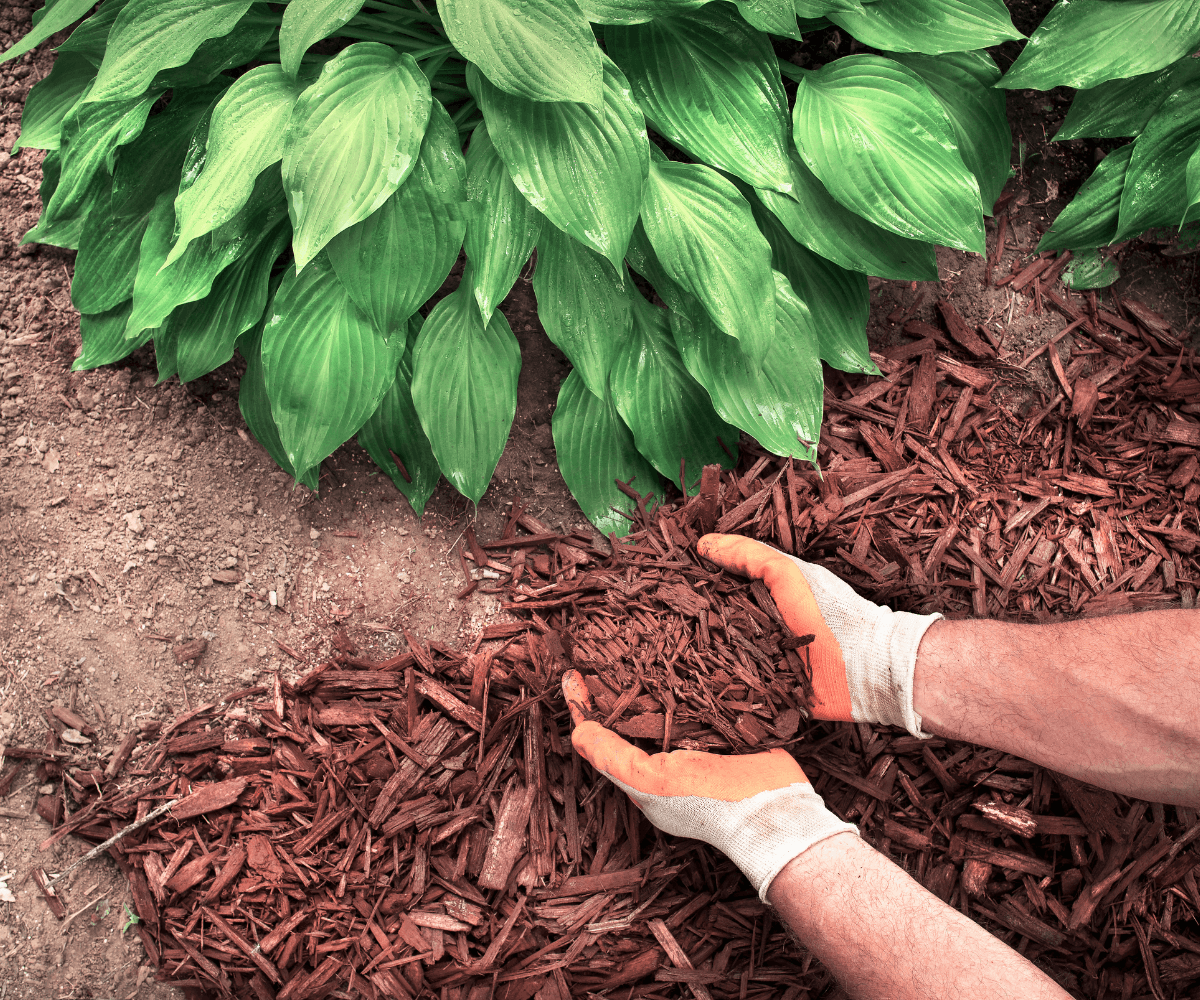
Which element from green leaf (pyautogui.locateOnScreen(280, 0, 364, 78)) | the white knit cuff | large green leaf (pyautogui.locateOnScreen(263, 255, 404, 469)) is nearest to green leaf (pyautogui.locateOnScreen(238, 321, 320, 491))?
large green leaf (pyautogui.locateOnScreen(263, 255, 404, 469))

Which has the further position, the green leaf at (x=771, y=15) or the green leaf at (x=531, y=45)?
the green leaf at (x=771, y=15)

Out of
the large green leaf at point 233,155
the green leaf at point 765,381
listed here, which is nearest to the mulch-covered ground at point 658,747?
the green leaf at point 765,381

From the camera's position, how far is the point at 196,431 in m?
1.58

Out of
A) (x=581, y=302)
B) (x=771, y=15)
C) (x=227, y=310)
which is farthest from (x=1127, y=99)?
(x=227, y=310)

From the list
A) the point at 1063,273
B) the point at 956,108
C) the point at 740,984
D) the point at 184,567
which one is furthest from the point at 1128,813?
the point at 184,567

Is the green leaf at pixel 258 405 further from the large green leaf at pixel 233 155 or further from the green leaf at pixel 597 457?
the green leaf at pixel 597 457

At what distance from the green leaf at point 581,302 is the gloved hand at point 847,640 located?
0.45 m

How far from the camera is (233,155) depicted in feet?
3.91

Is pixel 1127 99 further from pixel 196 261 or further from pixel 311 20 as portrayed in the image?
pixel 196 261

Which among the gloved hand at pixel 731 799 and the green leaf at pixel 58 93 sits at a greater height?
the green leaf at pixel 58 93

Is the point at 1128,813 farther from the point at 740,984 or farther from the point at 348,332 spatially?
the point at 348,332

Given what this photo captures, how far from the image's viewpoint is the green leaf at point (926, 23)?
1.31 m

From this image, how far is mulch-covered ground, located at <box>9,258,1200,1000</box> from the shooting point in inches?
53.7

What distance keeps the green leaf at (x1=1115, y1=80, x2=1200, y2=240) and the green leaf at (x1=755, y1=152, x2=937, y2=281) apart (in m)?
0.42
